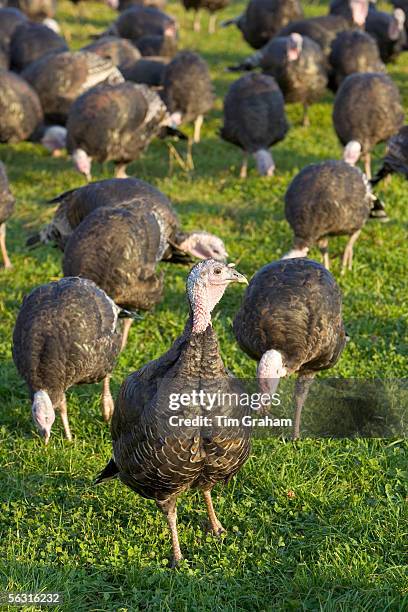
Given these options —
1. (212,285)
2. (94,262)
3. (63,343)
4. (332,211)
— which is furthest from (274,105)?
(212,285)

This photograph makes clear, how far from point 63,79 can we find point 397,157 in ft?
18.3

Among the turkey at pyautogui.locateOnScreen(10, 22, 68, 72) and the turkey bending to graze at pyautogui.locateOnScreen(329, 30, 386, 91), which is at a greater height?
the turkey bending to graze at pyautogui.locateOnScreen(329, 30, 386, 91)

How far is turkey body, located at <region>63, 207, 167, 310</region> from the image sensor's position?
22.6ft

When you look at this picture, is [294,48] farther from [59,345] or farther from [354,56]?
[59,345]

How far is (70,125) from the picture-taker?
10523 millimetres

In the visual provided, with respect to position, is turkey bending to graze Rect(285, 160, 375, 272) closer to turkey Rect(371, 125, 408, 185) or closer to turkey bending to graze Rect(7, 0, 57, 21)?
turkey Rect(371, 125, 408, 185)

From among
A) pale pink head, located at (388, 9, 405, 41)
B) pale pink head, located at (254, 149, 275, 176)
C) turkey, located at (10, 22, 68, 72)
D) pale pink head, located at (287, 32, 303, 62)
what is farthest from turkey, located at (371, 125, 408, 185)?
turkey, located at (10, 22, 68, 72)

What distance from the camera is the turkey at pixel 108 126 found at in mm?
10281

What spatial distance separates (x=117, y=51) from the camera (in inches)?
558

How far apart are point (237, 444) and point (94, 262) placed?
2.92 metres

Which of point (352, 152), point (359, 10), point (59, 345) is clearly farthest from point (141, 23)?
point (59, 345)

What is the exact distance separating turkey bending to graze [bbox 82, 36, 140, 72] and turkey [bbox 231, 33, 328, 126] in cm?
251

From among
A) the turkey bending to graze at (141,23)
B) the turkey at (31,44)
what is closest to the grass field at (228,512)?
the turkey at (31,44)

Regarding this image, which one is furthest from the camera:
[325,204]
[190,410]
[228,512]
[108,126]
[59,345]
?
[108,126]
